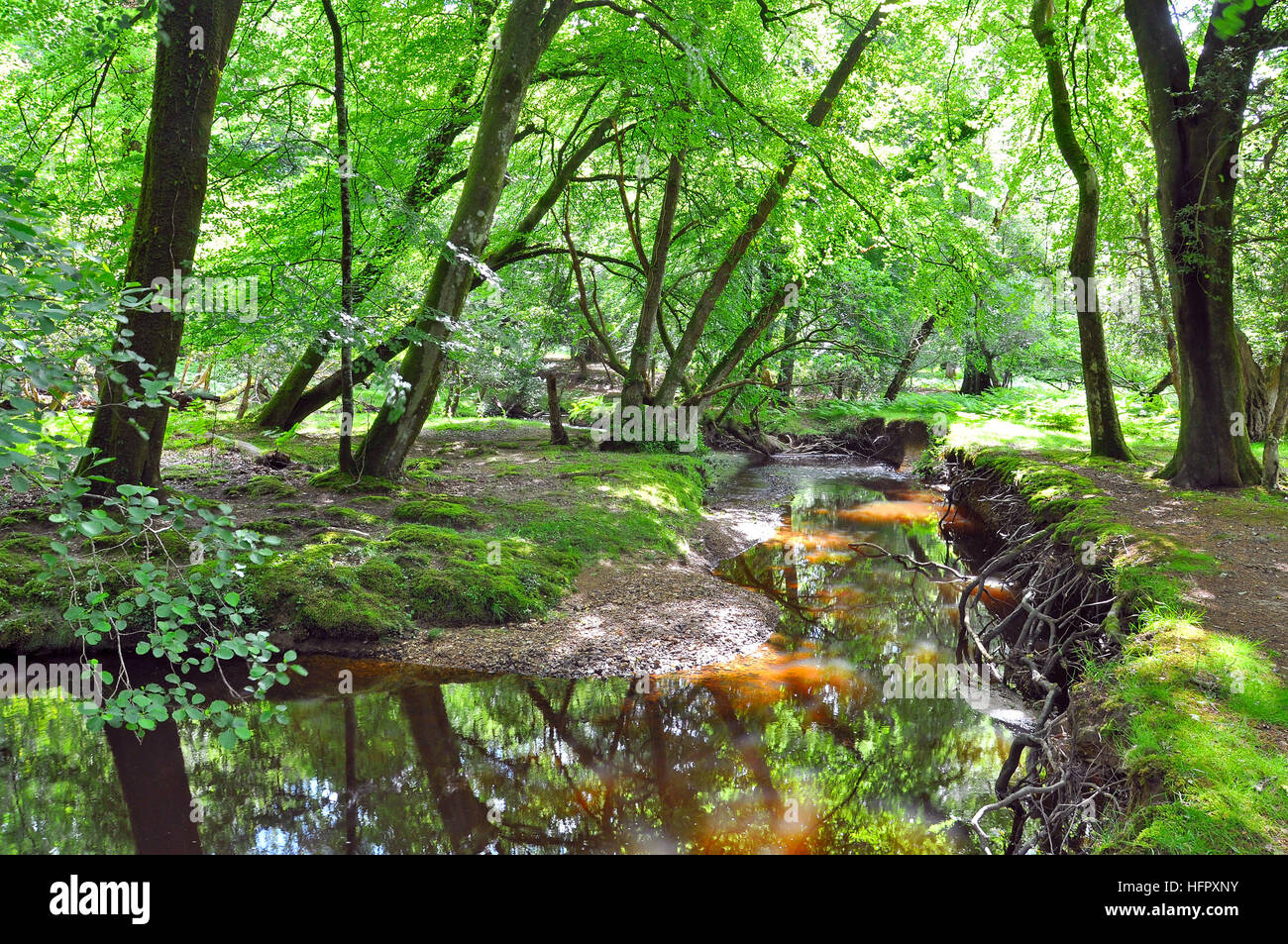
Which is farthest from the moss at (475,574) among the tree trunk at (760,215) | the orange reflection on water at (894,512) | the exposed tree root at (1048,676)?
the orange reflection on water at (894,512)

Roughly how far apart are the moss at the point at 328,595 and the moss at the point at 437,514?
139cm

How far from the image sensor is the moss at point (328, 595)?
574 cm

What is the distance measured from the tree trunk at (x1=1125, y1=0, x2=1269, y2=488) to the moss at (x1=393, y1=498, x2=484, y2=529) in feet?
25.6

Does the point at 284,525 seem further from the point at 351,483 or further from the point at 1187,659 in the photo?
the point at 1187,659

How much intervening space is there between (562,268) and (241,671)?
11.9 m

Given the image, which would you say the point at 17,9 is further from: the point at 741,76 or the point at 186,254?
the point at 741,76

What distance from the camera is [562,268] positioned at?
1571 cm

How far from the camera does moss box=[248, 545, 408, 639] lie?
5742 millimetres

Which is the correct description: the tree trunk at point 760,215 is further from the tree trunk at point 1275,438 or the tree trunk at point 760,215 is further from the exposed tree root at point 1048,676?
the tree trunk at point 1275,438

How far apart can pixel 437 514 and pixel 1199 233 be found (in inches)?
335

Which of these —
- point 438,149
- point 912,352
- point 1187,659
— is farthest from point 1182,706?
point 912,352

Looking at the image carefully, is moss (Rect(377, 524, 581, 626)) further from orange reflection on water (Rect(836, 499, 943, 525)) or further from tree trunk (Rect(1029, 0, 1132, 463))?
tree trunk (Rect(1029, 0, 1132, 463))

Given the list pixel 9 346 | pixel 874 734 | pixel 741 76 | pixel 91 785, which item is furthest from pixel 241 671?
pixel 741 76

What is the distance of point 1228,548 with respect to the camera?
5836 millimetres
